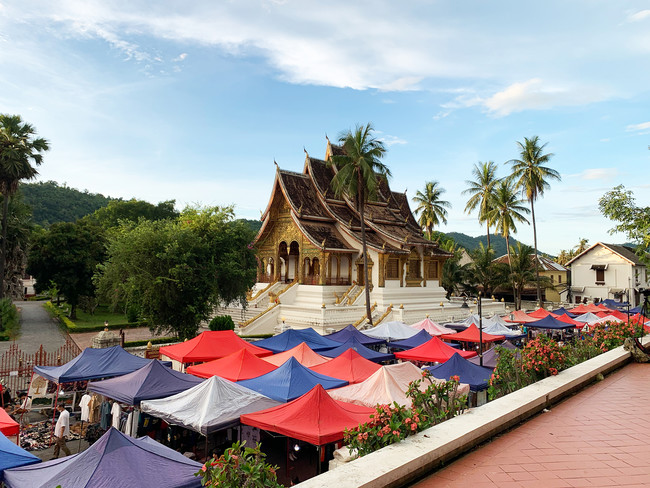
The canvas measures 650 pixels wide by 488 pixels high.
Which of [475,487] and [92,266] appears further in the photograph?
[92,266]

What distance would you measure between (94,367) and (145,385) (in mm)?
2812

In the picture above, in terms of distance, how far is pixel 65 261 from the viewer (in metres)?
32.7

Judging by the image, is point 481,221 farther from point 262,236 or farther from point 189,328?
point 189,328

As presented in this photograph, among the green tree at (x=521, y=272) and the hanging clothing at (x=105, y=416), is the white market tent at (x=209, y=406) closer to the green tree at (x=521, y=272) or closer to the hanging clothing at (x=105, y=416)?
the hanging clothing at (x=105, y=416)

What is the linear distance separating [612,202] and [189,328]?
60.6 ft

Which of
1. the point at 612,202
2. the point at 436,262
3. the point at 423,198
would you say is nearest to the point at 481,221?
the point at 423,198

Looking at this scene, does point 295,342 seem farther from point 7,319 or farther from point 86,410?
point 7,319

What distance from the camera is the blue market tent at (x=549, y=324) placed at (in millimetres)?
22734

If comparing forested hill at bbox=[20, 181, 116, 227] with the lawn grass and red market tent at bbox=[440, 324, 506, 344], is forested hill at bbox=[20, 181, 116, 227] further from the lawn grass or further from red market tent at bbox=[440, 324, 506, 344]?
red market tent at bbox=[440, 324, 506, 344]

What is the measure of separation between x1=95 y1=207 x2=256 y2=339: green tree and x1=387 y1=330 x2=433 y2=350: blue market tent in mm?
7560

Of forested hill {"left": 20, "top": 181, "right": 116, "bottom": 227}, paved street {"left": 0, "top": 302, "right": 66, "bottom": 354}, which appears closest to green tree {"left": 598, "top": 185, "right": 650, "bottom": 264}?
paved street {"left": 0, "top": 302, "right": 66, "bottom": 354}

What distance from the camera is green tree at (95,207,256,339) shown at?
1864 cm

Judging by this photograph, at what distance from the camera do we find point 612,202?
62.5 feet

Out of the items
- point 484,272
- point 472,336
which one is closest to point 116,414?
point 472,336
